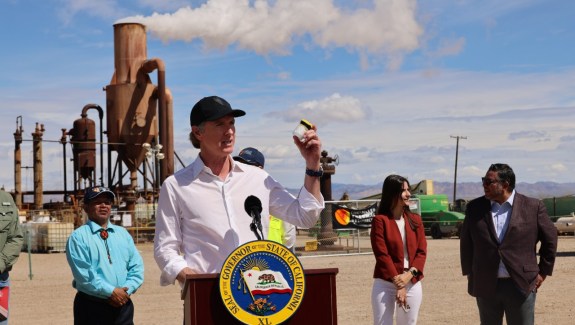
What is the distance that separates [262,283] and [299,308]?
0.19 metres

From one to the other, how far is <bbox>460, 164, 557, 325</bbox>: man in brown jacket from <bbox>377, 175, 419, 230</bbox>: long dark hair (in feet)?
1.50

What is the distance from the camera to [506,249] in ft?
21.7

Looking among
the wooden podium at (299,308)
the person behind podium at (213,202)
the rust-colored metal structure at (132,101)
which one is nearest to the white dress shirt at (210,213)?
the person behind podium at (213,202)

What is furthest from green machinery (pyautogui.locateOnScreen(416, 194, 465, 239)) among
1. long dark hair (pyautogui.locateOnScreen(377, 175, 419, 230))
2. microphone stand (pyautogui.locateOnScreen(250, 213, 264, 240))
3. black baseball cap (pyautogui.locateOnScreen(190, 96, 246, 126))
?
microphone stand (pyautogui.locateOnScreen(250, 213, 264, 240))

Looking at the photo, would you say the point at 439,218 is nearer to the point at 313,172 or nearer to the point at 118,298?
the point at 118,298

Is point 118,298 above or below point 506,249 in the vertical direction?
below

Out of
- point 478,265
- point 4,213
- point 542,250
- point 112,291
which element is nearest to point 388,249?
point 478,265

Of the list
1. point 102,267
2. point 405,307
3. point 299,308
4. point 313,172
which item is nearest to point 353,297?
point 405,307

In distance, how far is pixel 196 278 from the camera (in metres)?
3.55

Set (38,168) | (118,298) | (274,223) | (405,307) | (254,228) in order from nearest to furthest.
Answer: (254,228), (118,298), (405,307), (274,223), (38,168)

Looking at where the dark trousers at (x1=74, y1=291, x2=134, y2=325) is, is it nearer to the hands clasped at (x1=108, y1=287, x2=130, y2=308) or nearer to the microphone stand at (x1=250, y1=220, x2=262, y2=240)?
the hands clasped at (x1=108, y1=287, x2=130, y2=308)

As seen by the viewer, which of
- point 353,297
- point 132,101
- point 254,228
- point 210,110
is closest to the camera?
point 254,228

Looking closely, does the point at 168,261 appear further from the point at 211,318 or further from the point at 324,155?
the point at 324,155

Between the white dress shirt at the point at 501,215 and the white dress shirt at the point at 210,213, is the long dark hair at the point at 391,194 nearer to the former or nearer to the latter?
the white dress shirt at the point at 501,215
